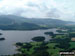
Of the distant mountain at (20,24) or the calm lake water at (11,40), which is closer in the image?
the calm lake water at (11,40)

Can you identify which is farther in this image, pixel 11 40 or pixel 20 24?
pixel 20 24

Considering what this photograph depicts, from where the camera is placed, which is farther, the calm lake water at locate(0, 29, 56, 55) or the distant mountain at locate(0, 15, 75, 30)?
the distant mountain at locate(0, 15, 75, 30)

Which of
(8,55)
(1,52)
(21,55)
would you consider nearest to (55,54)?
(21,55)

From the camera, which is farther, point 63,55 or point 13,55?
point 13,55

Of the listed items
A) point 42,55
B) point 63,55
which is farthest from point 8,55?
point 63,55

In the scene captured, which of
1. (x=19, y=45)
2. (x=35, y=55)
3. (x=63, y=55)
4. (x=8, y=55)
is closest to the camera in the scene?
(x=63, y=55)

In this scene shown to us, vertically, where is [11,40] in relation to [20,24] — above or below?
below

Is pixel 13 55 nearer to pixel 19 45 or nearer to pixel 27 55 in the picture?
pixel 27 55

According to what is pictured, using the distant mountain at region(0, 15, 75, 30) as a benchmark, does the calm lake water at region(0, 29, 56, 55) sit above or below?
below

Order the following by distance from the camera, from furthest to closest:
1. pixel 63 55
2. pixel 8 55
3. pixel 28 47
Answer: pixel 28 47 < pixel 8 55 < pixel 63 55

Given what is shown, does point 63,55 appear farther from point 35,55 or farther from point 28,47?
point 28,47

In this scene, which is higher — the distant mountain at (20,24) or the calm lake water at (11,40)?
the distant mountain at (20,24)
